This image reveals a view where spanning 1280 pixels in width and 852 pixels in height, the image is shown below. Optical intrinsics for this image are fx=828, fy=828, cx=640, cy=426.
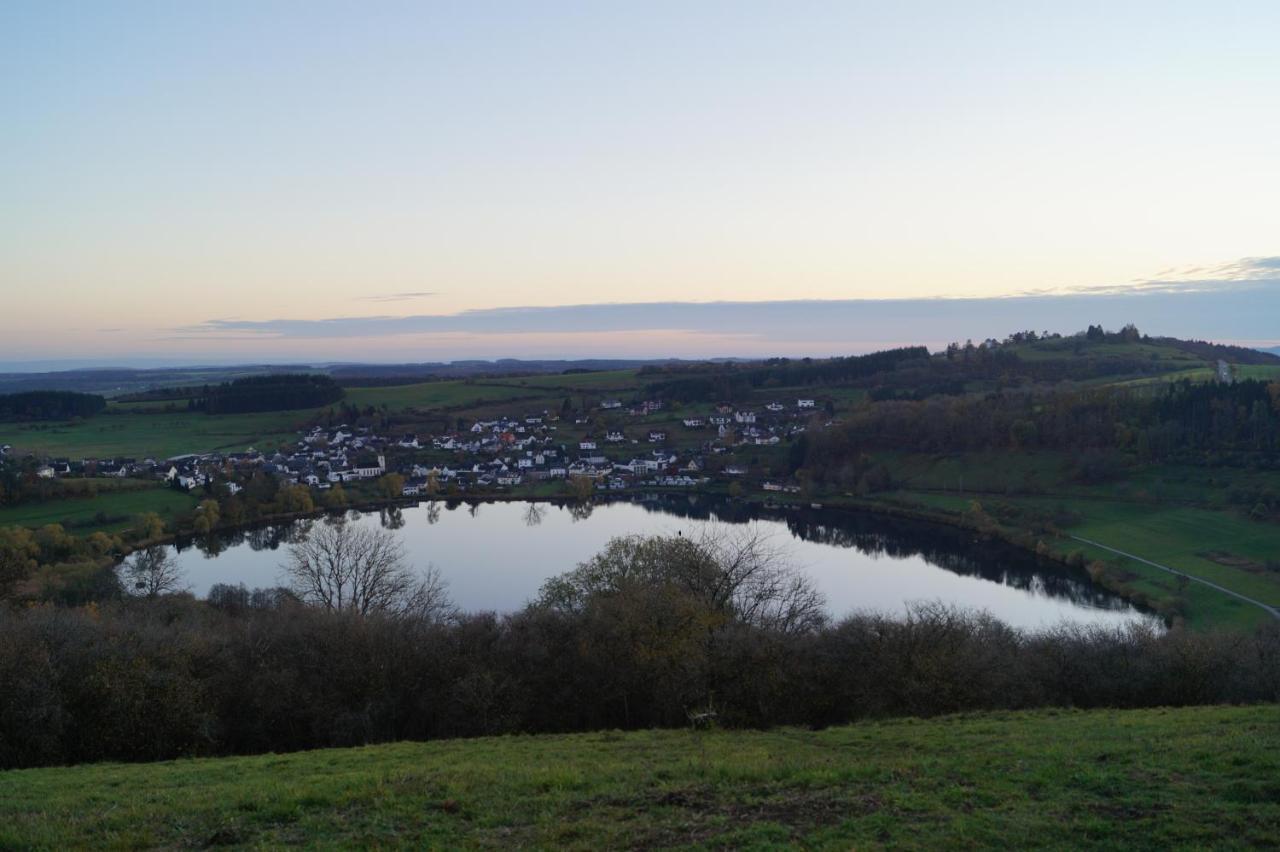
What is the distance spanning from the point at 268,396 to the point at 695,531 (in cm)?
6717

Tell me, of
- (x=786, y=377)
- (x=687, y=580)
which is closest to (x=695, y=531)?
(x=687, y=580)

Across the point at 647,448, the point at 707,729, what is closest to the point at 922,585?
the point at 707,729

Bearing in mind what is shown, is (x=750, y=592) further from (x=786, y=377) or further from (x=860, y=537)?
(x=786, y=377)

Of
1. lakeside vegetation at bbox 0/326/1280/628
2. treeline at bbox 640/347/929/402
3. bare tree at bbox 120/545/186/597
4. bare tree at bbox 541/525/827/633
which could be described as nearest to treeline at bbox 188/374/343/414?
lakeside vegetation at bbox 0/326/1280/628

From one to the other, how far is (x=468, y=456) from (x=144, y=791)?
68.5m

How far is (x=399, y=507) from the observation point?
59.5m

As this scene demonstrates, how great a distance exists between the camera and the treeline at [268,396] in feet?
294

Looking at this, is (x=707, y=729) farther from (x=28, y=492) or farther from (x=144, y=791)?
(x=28, y=492)

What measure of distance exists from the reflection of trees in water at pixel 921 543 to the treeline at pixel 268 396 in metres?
50.8

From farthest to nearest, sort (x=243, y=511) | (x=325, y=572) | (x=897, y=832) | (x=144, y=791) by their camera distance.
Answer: (x=243, y=511)
(x=325, y=572)
(x=144, y=791)
(x=897, y=832)

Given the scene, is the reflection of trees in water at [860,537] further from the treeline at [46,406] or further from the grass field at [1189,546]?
the treeline at [46,406]

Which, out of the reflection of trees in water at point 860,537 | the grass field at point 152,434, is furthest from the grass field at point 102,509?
the grass field at point 152,434

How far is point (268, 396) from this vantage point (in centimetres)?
9356

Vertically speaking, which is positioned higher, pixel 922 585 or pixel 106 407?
pixel 106 407
